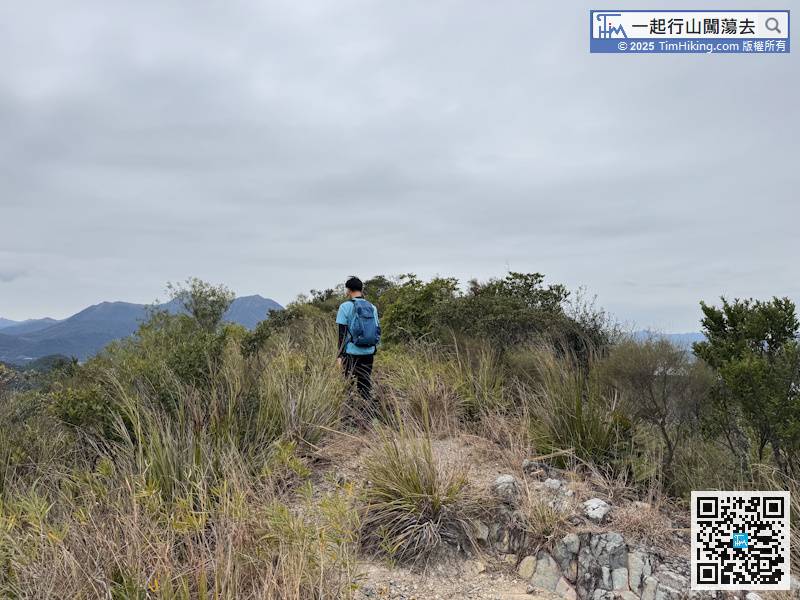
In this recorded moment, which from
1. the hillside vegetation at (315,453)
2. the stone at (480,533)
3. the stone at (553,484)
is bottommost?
the stone at (480,533)

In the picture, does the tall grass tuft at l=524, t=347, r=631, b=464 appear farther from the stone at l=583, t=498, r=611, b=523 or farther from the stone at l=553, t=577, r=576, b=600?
the stone at l=553, t=577, r=576, b=600

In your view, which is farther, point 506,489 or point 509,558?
point 506,489

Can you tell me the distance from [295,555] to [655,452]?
13.7 ft

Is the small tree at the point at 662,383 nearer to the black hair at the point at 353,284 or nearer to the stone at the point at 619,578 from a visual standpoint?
the stone at the point at 619,578

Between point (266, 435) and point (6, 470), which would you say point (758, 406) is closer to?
point (266, 435)

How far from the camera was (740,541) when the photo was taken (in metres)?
3.69

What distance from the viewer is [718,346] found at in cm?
Result: 488

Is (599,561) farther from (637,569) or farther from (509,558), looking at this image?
(509,558)

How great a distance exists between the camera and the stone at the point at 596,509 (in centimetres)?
404

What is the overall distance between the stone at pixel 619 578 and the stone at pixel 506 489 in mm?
862

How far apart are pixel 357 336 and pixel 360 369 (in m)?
0.50

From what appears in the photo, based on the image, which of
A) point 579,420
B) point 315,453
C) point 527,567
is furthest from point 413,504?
point 579,420

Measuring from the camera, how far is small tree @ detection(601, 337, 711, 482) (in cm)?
504

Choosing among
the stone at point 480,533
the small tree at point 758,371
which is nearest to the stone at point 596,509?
the stone at point 480,533
